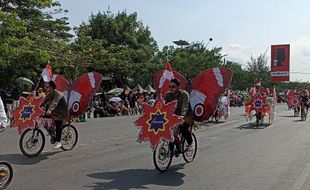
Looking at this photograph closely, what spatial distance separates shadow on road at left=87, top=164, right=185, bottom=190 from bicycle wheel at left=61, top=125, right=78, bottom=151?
3.26 m

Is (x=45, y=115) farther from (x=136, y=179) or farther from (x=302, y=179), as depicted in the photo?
(x=302, y=179)

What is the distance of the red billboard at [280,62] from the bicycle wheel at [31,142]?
57.1 meters

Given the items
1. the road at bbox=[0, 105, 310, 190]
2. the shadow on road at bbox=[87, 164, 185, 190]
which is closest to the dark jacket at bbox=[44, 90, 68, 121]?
the road at bbox=[0, 105, 310, 190]

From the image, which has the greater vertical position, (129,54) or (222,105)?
(129,54)

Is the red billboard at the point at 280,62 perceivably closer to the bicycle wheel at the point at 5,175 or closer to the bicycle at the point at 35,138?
the bicycle at the point at 35,138

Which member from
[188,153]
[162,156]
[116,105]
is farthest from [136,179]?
[116,105]

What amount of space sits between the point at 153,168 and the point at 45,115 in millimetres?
3260

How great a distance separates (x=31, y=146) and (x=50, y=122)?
87 cm

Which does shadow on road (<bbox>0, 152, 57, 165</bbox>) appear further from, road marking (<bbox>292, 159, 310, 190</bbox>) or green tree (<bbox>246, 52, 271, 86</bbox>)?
green tree (<bbox>246, 52, 271, 86</bbox>)

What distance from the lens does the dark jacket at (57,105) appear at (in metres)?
11.6

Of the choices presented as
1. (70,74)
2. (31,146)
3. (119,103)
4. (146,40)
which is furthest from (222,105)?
(146,40)

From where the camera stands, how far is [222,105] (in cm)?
2597

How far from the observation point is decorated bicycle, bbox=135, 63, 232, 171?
31.0 feet

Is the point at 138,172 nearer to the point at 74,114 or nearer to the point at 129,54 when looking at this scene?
the point at 74,114
